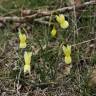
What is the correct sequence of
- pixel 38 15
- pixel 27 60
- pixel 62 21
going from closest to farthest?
pixel 27 60 < pixel 62 21 < pixel 38 15

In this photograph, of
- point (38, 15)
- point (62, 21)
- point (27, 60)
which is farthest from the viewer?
point (38, 15)

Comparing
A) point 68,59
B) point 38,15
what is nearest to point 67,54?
point 68,59

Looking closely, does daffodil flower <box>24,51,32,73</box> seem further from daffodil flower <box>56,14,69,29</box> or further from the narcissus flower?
daffodil flower <box>56,14,69,29</box>

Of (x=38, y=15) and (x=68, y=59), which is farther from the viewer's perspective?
(x=38, y=15)

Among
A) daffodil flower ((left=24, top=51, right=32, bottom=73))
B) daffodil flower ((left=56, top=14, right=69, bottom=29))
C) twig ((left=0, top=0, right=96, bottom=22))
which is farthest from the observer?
twig ((left=0, top=0, right=96, bottom=22))

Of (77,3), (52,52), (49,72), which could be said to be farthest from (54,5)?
(49,72)

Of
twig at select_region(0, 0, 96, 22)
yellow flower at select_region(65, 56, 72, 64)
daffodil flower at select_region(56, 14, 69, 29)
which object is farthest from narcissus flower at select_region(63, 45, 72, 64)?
twig at select_region(0, 0, 96, 22)

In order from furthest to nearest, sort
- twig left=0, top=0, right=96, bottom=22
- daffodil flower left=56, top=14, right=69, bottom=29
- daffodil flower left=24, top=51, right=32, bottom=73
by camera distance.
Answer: twig left=0, top=0, right=96, bottom=22
daffodil flower left=56, top=14, right=69, bottom=29
daffodil flower left=24, top=51, right=32, bottom=73

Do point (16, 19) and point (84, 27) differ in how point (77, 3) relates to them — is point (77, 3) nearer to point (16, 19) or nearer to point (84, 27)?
point (84, 27)

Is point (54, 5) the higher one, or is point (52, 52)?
point (54, 5)

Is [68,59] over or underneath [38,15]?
underneath

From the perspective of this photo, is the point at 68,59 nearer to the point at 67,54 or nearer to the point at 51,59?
the point at 67,54
